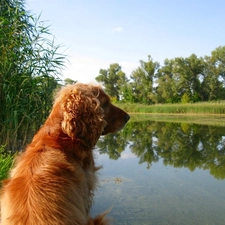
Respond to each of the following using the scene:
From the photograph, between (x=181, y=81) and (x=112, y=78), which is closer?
(x=181, y=81)

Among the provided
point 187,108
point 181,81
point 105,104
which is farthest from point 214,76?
point 105,104

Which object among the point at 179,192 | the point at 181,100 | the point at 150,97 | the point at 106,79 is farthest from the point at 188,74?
the point at 179,192

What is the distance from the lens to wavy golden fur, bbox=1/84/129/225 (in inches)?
64.1

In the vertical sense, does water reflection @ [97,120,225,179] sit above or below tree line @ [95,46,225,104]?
below

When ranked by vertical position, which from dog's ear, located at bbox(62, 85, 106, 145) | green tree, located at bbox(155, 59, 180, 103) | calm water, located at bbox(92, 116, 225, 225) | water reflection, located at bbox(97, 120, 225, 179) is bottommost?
calm water, located at bbox(92, 116, 225, 225)

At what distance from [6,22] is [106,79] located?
54.0 metres

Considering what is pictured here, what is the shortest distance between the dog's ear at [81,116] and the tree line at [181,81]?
41849mm

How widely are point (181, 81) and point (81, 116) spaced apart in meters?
45.1

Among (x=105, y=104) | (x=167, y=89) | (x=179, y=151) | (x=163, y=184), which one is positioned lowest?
(x=163, y=184)

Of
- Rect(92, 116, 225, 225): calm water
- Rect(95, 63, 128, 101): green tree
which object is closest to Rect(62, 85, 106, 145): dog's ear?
Rect(92, 116, 225, 225): calm water

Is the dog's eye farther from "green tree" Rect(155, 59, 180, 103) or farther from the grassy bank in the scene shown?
"green tree" Rect(155, 59, 180, 103)

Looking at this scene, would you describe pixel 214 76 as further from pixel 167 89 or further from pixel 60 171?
pixel 60 171

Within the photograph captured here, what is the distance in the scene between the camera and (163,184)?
532cm

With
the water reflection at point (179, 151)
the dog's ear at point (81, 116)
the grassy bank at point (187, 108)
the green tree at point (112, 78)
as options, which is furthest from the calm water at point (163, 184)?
the green tree at point (112, 78)
